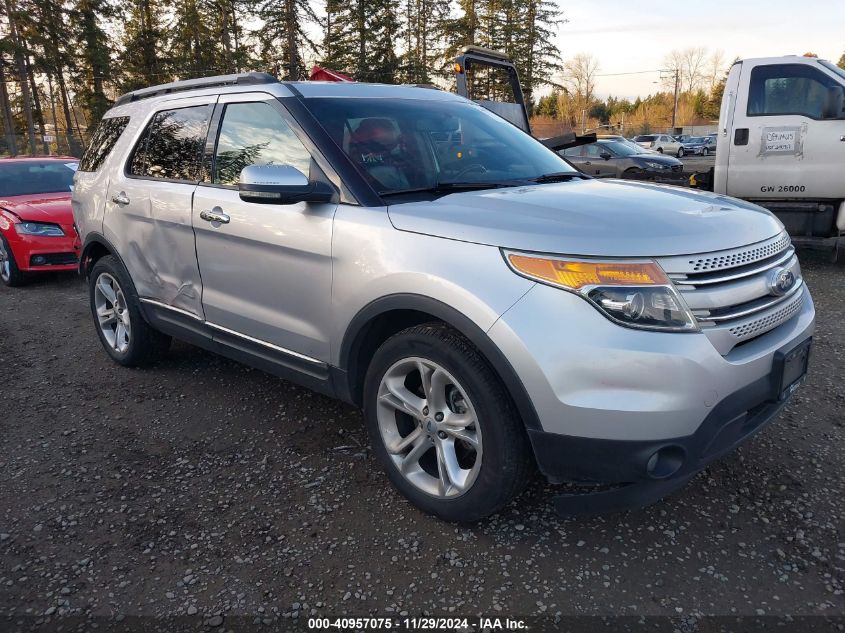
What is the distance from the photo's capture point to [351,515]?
2.77 m

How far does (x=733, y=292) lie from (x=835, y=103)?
596 cm

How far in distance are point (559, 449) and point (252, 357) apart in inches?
71.4

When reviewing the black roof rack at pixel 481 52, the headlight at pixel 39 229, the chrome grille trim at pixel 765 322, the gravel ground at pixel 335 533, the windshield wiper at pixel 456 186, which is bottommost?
the gravel ground at pixel 335 533

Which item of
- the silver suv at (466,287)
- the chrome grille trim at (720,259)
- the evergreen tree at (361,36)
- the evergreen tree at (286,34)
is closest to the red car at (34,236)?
the silver suv at (466,287)

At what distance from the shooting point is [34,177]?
27.7ft

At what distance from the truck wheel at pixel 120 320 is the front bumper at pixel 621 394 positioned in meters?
2.99

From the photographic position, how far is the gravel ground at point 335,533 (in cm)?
227

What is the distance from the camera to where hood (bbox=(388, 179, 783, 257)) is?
2193 millimetres

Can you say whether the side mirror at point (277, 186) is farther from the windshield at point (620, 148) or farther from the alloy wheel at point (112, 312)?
the windshield at point (620, 148)

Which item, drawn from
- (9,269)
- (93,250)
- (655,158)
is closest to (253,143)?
(93,250)

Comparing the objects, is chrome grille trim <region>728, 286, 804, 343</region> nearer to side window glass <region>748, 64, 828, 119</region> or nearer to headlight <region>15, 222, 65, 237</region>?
side window glass <region>748, 64, 828, 119</region>

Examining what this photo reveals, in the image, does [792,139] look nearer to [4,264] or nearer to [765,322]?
[765,322]

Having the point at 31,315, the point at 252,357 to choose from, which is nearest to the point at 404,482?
the point at 252,357

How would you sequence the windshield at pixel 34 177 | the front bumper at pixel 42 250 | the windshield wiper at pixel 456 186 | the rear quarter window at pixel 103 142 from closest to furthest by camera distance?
1. the windshield wiper at pixel 456 186
2. the rear quarter window at pixel 103 142
3. the front bumper at pixel 42 250
4. the windshield at pixel 34 177
